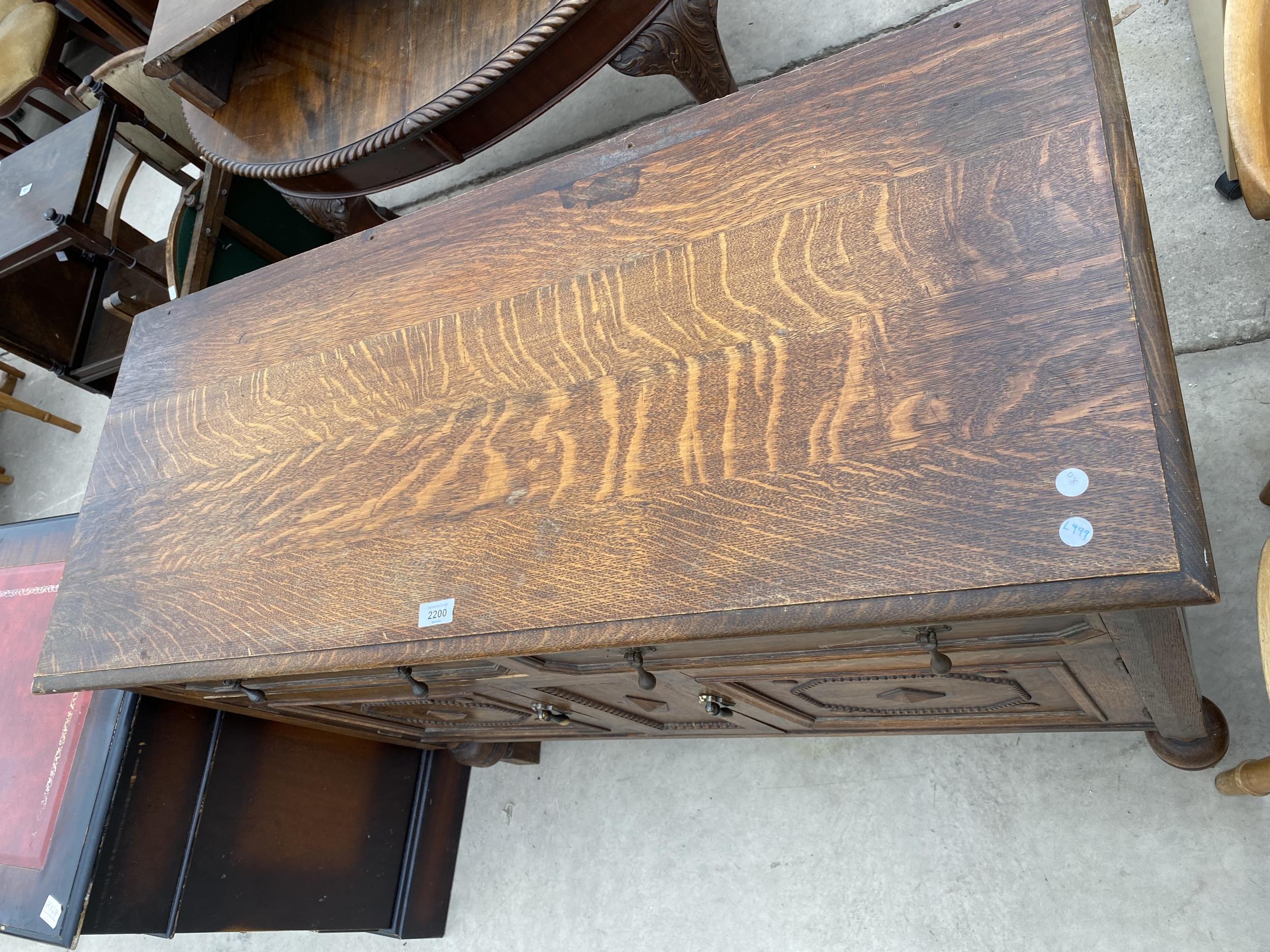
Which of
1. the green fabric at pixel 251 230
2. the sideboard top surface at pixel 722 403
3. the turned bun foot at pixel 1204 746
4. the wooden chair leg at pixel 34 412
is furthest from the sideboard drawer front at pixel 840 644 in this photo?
the wooden chair leg at pixel 34 412

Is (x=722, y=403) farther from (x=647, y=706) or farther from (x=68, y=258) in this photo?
(x=68, y=258)

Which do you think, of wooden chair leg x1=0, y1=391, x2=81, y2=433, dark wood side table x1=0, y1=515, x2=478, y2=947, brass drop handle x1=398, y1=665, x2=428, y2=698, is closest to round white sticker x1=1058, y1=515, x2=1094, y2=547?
brass drop handle x1=398, y1=665, x2=428, y2=698

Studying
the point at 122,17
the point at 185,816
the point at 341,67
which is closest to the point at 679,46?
the point at 341,67

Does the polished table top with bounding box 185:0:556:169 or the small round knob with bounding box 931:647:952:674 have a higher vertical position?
the polished table top with bounding box 185:0:556:169

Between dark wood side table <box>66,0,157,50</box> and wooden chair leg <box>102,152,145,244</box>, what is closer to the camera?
wooden chair leg <box>102,152,145,244</box>

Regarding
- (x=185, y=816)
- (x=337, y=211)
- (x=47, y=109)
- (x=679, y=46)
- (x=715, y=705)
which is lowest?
(x=185, y=816)

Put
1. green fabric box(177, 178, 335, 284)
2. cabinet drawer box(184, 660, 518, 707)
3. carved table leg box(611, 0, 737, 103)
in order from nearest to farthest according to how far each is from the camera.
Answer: cabinet drawer box(184, 660, 518, 707)
carved table leg box(611, 0, 737, 103)
green fabric box(177, 178, 335, 284)

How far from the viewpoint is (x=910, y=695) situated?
1349 millimetres

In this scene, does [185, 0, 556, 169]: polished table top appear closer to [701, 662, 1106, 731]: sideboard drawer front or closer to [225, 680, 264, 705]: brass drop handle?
[225, 680, 264, 705]: brass drop handle

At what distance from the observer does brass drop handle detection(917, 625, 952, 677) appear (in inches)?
36.1

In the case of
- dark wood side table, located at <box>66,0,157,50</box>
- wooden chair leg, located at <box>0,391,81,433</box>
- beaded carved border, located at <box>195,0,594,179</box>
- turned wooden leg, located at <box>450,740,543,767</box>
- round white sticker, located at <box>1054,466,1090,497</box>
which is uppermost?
dark wood side table, located at <box>66,0,157,50</box>

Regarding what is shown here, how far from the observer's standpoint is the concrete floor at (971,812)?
1563 mm

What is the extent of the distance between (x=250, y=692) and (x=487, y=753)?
81cm

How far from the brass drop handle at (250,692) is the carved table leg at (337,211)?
1.17 meters
